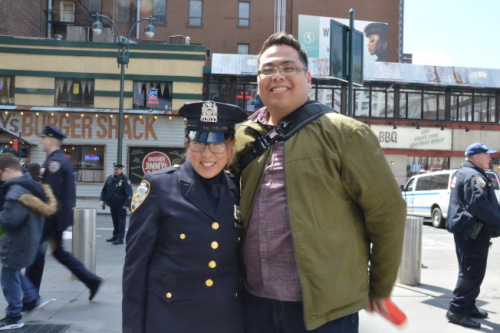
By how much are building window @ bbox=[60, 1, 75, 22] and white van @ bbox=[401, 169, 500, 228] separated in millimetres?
25262

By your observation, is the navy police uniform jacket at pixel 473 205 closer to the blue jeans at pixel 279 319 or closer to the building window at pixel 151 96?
the blue jeans at pixel 279 319

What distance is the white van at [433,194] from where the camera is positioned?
15.5 metres

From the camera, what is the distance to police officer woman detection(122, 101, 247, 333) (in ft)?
7.41

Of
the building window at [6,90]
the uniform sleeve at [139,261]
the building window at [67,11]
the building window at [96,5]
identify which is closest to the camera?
the uniform sleeve at [139,261]

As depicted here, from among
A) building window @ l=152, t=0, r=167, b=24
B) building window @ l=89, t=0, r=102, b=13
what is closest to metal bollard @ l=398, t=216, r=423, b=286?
building window @ l=89, t=0, r=102, b=13

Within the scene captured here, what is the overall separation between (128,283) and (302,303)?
903mm

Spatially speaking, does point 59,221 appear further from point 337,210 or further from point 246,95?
point 246,95

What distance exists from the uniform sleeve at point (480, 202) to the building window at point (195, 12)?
31864 mm

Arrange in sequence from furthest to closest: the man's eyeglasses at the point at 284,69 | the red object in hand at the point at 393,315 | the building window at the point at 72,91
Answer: the building window at the point at 72,91 < the man's eyeglasses at the point at 284,69 < the red object in hand at the point at 393,315

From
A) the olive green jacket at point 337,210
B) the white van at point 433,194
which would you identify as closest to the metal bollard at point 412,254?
the olive green jacket at point 337,210

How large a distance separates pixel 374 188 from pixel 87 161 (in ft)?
71.7

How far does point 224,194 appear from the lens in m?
2.44

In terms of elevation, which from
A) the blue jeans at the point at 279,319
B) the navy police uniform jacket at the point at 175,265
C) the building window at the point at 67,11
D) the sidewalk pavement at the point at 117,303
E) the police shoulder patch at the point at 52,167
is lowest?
the sidewalk pavement at the point at 117,303

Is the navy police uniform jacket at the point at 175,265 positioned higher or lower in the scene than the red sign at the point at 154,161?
lower
